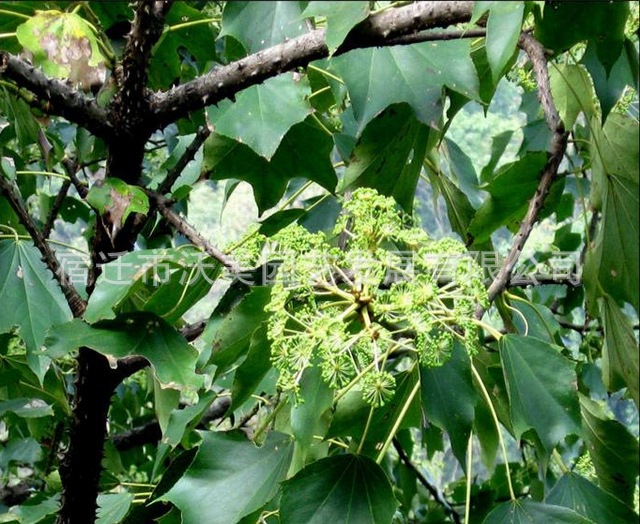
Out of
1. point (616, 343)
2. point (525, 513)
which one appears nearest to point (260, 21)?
point (616, 343)

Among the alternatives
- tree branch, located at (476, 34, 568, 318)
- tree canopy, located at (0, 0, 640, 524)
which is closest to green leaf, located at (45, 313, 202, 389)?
tree canopy, located at (0, 0, 640, 524)

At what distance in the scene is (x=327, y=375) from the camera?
0.40m

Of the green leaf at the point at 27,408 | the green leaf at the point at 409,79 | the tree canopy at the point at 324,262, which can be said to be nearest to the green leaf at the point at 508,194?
the tree canopy at the point at 324,262

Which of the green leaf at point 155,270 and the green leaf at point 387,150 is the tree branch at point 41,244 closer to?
the green leaf at point 155,270

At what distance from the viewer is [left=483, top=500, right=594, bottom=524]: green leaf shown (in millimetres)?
499

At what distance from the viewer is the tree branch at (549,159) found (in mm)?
505

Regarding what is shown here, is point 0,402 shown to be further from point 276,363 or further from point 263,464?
point 276,363

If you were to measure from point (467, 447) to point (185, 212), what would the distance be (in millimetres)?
825

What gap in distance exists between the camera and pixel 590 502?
564 millimetres

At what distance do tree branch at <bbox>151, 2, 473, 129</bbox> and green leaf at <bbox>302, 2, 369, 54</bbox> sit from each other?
0.02 metres

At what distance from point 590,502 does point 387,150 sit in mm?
290

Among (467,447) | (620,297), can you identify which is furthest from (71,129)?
(620,297)

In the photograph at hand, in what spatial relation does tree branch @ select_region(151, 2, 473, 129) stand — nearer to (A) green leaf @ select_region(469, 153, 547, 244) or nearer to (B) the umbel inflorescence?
(B) the umbel inflorescence

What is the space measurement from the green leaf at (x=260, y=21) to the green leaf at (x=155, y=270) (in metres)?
0.20
